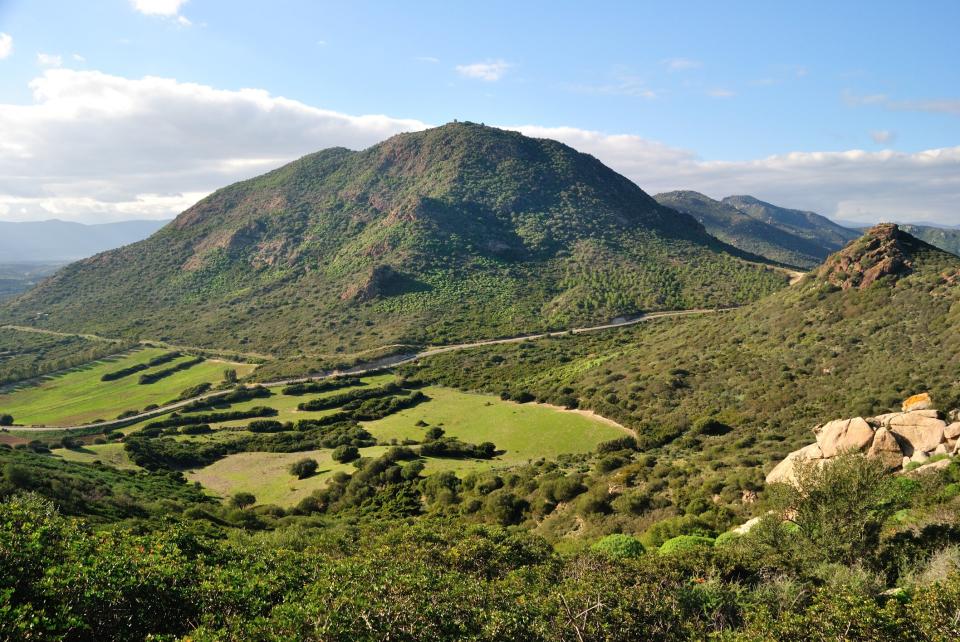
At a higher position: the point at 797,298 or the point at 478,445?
the point at 797,298

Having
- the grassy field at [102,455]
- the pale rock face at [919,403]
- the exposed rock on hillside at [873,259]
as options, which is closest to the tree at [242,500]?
the grassy field at [102,455]

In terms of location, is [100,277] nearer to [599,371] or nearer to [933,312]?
[599,371]

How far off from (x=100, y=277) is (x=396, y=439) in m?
144

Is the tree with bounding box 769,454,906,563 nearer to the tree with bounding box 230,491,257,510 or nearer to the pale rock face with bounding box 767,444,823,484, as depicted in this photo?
the pale rock face with bounding box 767,444,823,484

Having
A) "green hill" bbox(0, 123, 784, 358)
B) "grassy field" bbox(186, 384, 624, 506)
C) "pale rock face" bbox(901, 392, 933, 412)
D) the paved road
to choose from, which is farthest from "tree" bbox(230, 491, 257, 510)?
"green hill" bbox(0, 123, 784, 358)

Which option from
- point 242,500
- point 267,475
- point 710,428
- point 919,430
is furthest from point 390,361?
point 919,430

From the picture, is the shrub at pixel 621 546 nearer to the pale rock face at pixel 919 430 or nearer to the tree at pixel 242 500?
the pale rock face at pixel 919 430

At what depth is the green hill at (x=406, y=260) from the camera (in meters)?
107

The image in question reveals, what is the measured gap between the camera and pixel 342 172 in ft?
618

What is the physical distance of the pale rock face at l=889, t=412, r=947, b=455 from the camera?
76.3ft

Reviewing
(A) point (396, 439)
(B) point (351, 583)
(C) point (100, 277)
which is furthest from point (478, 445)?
(C) point (100, 277)

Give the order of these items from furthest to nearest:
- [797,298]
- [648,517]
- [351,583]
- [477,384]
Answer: [477,384], [797,298], [648,517], [351,583]

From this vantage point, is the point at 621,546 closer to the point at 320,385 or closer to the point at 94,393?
the point at 320,385

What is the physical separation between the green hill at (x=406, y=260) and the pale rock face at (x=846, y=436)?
73.2 meters
